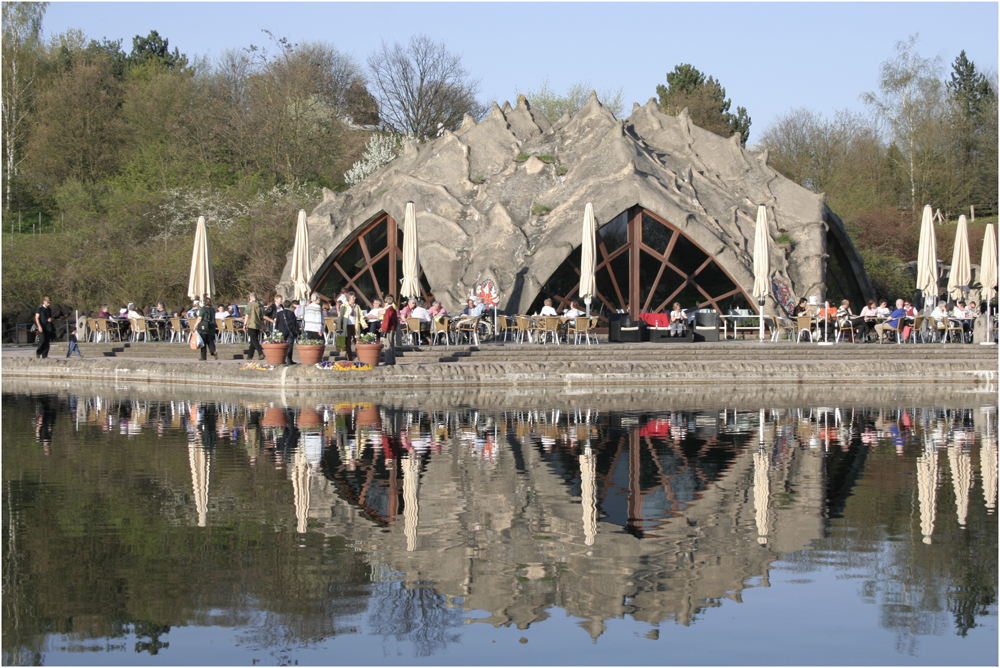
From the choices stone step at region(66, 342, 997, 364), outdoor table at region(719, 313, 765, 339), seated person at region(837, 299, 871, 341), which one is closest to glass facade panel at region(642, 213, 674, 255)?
outdoor table at region(719, 313, 765, 339)

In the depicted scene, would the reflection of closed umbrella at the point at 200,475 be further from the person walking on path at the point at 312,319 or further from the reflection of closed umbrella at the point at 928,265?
the reflection of closed umbrella at the point at 928,265

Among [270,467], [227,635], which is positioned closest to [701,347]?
[270,467]

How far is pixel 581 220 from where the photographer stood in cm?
2561

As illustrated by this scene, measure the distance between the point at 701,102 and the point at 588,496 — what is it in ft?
151

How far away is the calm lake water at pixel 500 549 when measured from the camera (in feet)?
14.5

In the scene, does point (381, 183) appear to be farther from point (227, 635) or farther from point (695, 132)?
point (227, 635)

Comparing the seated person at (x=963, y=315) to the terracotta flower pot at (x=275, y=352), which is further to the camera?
the seated person at (x=963, y=315)

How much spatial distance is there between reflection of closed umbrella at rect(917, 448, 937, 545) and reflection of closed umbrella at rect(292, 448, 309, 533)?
382 centimetres

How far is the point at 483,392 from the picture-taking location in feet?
51.5

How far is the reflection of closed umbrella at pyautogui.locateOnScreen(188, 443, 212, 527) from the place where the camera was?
22.6 feet

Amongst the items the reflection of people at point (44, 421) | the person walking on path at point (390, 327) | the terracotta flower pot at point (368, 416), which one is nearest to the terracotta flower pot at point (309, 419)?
the terracotta flower pot at point (368, 416)

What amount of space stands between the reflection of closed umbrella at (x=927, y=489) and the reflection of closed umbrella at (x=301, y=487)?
3.82 meters

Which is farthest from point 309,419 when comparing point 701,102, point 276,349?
point 701,102

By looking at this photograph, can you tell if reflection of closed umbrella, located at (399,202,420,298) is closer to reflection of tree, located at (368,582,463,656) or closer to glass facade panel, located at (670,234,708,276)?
glass facade panel, located at (670,234,708,276)
